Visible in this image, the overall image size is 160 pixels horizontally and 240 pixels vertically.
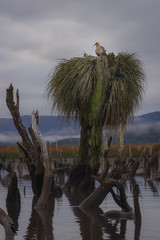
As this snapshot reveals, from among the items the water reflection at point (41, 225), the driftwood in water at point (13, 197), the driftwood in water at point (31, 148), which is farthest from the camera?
the driftwood in water at point (31, 148)

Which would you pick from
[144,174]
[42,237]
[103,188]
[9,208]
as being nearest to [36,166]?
[9,208]

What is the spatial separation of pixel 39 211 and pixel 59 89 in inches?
279

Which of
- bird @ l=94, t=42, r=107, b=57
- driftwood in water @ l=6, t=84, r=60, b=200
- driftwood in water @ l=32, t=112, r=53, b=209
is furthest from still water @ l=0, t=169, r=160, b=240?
bird @ l=94, t=42, r=107, b=57

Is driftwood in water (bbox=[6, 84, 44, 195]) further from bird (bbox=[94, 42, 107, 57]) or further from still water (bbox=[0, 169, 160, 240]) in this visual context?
bird (bbox=[94, 42, 107, 57])

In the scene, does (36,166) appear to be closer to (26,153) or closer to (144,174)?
(26,153)

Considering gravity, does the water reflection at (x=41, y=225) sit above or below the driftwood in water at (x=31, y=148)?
below

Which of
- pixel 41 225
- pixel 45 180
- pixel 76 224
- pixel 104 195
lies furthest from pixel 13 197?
pixel 76 224

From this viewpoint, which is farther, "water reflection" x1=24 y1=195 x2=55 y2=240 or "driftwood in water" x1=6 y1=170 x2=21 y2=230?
"driftwood in water" x1=6 y1=170 x2=21 y2=230

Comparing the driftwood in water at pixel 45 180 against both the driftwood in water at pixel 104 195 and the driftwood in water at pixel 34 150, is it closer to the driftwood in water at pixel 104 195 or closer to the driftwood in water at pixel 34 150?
the driftwood in water at pixel 34 150

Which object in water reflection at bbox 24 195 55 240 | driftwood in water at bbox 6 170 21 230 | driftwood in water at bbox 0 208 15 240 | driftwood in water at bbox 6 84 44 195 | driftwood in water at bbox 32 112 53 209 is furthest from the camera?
driftwood in water at bbox 6 84 44 195

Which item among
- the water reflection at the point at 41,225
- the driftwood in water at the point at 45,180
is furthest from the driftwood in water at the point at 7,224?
the driftwood in water at the point at 45,180

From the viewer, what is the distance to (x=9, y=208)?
773 inches

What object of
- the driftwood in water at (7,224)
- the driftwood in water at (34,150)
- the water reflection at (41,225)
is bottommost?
the water reflection at (41,225)

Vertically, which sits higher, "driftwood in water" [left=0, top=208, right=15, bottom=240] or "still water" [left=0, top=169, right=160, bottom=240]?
"driftwood in water" [left=0, top=208, right=15, bottom=240]
